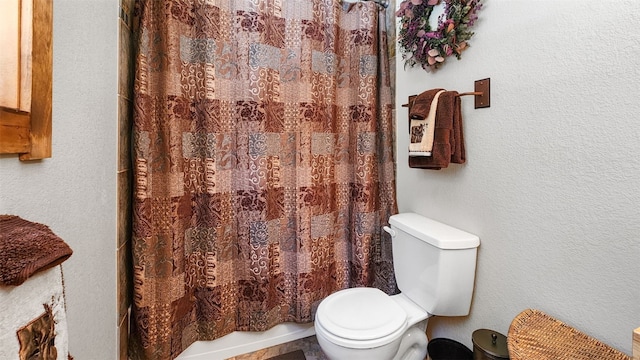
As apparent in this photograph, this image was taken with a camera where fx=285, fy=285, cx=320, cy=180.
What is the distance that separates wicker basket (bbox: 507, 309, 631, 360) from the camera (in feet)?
2.80

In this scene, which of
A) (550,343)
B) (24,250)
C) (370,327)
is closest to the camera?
(24,250)

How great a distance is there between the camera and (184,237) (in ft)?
4.74

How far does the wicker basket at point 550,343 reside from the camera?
2.80 ft

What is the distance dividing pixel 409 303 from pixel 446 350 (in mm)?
279

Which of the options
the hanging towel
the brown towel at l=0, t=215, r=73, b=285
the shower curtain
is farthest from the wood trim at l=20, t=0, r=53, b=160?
the hanging towel

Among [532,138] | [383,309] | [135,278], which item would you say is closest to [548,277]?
[532,138]

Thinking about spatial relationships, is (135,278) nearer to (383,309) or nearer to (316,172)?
(316,172)

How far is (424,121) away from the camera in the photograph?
145 centimetres

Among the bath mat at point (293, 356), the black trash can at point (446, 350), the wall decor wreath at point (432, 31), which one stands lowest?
the bath mat at point (293, 356)

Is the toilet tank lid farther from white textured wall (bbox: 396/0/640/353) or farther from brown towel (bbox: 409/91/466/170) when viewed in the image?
brown towel (bbox: 409/91/466/170)

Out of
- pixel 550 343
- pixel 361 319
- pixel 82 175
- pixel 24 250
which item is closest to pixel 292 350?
pixel 361 319

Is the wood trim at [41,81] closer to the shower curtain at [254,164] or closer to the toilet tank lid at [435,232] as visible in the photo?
the shower curtain at [254,164]

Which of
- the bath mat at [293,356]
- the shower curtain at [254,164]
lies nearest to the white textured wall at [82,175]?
the shower curtain at [254,164]

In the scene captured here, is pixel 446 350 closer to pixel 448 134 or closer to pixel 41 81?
pixel 448 134
